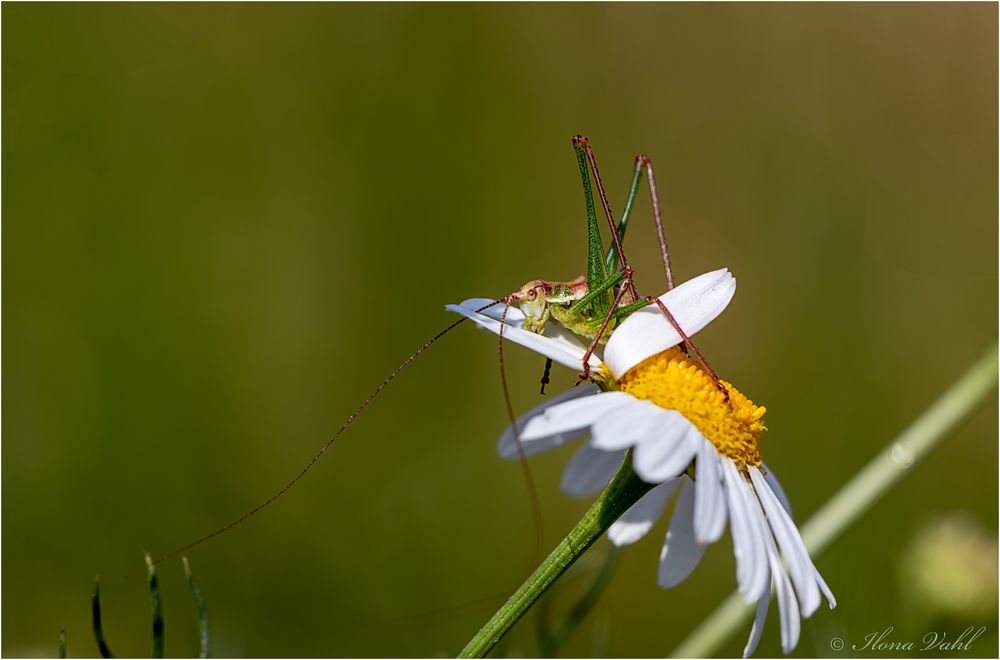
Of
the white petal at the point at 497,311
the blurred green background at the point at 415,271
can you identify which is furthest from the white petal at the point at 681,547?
the blurred green background at the point at 415,271

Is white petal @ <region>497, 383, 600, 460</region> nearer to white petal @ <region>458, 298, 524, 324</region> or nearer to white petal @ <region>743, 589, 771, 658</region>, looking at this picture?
white petal @ <region>458, 298, 524, 324</region>

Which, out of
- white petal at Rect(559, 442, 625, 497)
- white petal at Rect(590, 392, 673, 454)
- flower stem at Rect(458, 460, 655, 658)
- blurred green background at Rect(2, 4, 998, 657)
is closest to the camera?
flower stem at Rect(458, 460, 655, 658)

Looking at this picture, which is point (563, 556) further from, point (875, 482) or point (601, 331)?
point (875, 482)

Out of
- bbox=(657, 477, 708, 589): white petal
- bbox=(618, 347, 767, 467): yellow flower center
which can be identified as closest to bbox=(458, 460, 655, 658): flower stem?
bbox=(618, 347, 767, 467): yellow flower center

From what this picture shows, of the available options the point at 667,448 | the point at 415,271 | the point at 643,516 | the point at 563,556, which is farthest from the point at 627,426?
the point at 415,271

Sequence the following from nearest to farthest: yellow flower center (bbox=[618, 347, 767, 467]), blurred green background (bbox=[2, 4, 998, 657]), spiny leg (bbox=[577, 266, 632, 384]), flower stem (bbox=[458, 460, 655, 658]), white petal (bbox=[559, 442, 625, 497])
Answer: flower stem (bbox=[458, 460, 655, 658]) < yellow flower center (bbox=[618, 347, 767, 467]) < spiny leg (bbox=[577, 266, 632, 384]) < white petal (bbox=[559, 442, 625, 497]) < blurred green background (bbox=[2, 4, 998, 657])

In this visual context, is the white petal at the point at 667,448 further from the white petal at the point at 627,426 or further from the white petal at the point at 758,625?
the white petal at the point at 758,625
